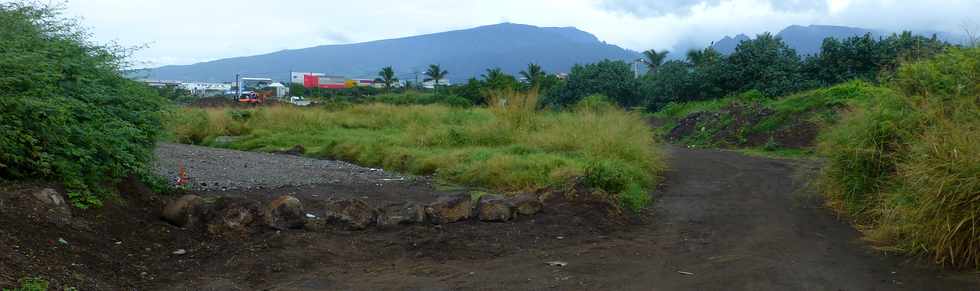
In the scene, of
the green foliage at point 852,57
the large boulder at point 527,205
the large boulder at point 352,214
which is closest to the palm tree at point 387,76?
the green foliage at point 852,57

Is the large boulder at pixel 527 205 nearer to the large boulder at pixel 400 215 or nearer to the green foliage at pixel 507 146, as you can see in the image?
the large boulder at pixel 400 215

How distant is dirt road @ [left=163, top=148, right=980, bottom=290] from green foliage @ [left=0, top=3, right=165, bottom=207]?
210 centimetres

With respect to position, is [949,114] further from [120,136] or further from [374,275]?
[120,136]

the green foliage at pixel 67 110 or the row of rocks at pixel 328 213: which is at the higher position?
the green foliage at pixel 67 110

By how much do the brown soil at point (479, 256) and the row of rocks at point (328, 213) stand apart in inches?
6.7

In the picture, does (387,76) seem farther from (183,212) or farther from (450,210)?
(183,212)

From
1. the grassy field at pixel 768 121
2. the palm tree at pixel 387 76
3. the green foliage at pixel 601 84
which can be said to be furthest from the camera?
the palm tree at pixel 387 76

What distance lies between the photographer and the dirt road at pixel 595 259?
6.43 metres

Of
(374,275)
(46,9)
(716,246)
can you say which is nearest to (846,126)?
(716,246)

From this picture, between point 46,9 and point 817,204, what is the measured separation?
34.2 feet

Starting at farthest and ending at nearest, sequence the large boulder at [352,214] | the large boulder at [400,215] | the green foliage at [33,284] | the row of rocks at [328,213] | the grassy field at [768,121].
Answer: the grassy field at [768,121], the large boulder at [400,215], the large boulder at [352,214], the row of rocks at [328,213], the green foliage at [33,284]

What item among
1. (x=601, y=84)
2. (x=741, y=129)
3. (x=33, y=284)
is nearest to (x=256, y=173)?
(x=33, y=284)

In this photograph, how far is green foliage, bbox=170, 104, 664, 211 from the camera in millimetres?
13086

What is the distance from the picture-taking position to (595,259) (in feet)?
24.6
